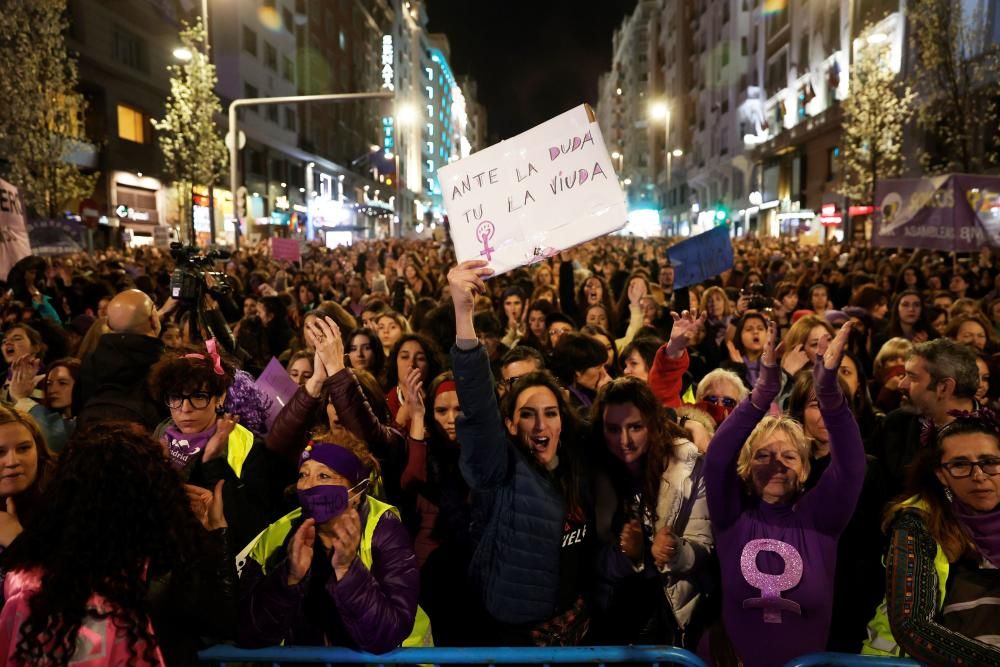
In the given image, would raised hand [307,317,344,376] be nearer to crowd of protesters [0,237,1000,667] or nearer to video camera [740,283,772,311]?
crowd of protesters [0,237,1000,667]

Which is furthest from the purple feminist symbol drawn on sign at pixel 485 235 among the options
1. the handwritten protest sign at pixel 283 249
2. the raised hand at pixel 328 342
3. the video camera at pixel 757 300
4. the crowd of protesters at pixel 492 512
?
the handwritten protest sign at pixel 283 249

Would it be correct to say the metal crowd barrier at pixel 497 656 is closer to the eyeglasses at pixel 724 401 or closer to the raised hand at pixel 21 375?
the eyeglasses at pixel 724 401

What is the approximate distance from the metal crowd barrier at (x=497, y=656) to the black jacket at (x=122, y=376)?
237 centimetres

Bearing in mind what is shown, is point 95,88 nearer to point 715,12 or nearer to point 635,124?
point 715,12

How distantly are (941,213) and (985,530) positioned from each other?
36.3 ft

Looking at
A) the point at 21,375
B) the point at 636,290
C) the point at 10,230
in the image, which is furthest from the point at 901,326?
the point at 10,230

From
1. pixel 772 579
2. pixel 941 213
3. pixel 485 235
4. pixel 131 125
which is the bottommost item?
pixel 772 579

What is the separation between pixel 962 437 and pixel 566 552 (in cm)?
157

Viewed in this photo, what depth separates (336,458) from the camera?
297cm

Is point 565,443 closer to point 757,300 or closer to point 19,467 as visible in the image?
point 19,467

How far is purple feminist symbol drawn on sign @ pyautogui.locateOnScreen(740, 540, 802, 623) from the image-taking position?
318 cm

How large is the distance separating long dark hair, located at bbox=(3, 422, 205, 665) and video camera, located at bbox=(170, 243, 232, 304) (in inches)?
132

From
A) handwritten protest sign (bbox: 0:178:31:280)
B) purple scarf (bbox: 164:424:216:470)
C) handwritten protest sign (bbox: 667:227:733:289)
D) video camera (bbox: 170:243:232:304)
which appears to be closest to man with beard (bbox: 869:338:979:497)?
purple scarf (bbox: 164:424:216:470)

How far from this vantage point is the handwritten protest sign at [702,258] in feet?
31.0
